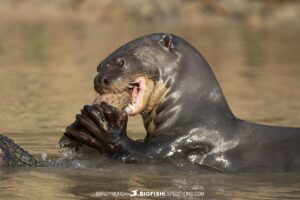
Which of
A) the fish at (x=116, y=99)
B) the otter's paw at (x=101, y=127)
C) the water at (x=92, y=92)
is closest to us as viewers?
the water at (x=92, y=92)

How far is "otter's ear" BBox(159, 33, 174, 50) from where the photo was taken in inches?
297

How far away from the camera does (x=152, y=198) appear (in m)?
6.34

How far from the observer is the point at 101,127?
710 cm

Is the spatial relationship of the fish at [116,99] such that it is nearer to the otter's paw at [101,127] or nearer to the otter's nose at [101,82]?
the otter's nose at [101,82]

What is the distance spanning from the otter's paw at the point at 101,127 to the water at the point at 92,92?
0.59 feet

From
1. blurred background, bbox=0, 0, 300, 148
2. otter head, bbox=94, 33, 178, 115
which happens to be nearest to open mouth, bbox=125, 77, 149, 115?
otter head, bbox=94, 33, 178, 115

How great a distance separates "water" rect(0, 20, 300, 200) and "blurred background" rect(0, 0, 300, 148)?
19 mm

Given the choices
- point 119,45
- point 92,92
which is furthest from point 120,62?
point 119,45

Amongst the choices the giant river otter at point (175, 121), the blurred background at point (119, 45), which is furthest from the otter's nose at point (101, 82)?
the blurred background at point (119, 45)

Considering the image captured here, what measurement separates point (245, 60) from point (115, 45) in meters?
2.52

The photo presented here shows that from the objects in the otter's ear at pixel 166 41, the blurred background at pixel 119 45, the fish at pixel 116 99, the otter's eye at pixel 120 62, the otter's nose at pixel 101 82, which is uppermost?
the blurred background at pixel 119 45

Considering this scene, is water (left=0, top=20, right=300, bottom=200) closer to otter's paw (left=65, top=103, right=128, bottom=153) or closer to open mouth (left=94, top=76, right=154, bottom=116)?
otter's paw (left=65, top=103, right=128, bottom=153)

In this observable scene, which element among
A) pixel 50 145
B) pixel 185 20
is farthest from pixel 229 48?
pixel 50 145

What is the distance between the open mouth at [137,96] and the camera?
7.37 meters
